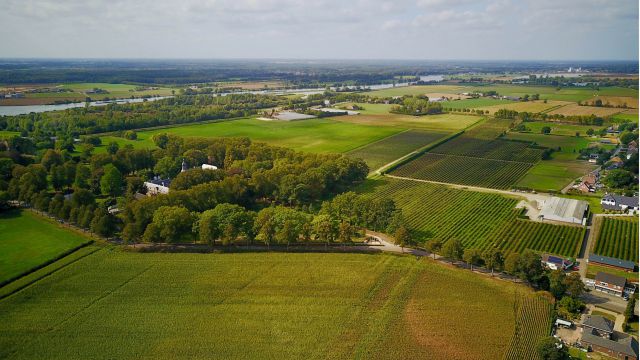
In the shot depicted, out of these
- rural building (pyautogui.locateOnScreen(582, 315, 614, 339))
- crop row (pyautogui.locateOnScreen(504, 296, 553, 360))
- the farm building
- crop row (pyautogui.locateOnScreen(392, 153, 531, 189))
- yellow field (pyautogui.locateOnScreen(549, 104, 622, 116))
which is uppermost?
yellow field (pyautogui.locateOnScreen(549, 104, 622, 116))

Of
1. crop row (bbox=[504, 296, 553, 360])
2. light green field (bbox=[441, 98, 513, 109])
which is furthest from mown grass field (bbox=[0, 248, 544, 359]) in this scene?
light green field (bbox=[441, 98, 513, 109])

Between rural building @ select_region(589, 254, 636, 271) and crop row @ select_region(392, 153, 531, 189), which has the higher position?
crop row @ select_region(392, 153, 531, 189)

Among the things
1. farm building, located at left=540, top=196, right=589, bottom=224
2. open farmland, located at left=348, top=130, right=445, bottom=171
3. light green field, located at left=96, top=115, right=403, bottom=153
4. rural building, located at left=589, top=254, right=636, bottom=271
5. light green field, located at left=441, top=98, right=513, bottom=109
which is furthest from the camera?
light green field, located at left=441, top=98, right=513, bottom=109

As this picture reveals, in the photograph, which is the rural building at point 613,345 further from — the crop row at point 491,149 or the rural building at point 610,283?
the crop row at point 491,149

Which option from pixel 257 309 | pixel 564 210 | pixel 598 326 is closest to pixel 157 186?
pixel 257 309

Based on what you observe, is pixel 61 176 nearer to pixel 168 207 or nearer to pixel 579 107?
pixel 168 207

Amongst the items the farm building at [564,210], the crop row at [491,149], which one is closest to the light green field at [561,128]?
the crop row at [491,149]

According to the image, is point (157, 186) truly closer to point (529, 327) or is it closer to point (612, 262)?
point (529, 327)

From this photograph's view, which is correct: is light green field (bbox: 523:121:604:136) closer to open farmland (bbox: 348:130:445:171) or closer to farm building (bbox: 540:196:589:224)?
open farmland (bbox: 348:130:445:171)
